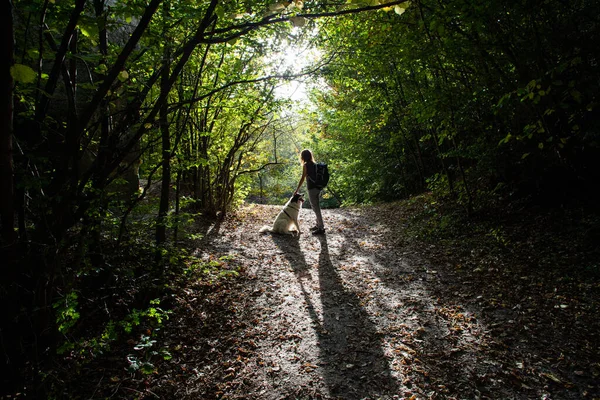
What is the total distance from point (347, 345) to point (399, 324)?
2.52 ft

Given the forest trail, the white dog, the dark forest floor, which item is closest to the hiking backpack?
the white dog

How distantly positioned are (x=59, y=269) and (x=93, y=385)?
1.67 metres

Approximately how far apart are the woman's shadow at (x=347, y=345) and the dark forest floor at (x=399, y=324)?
14 mm

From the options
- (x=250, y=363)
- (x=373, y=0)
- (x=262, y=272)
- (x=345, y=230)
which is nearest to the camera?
(x=373, y=0)

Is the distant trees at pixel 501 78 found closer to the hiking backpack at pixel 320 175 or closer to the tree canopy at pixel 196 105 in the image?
the tree canopy at pixel 196 105

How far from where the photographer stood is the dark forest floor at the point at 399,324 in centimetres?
289

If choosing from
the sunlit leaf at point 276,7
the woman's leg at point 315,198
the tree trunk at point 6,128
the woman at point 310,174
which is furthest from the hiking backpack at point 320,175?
the tree trunk at point 6,128

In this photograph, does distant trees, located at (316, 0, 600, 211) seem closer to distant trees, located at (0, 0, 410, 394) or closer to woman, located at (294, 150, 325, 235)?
distant trees, located at (0, 0, 410, 394)

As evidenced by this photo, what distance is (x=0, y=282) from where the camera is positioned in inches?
76.1

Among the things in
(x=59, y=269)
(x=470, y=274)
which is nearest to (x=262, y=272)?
(x=470, y=274)

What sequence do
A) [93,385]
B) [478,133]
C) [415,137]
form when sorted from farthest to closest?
[415,137], [478,133], [93,385]

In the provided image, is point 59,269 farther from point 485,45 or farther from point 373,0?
point 485,45

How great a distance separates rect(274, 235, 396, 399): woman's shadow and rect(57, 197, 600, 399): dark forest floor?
0.01 meters

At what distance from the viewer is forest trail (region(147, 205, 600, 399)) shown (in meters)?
2.87
